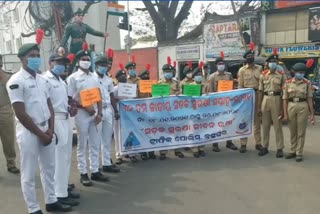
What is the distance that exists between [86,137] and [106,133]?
65 centimetres

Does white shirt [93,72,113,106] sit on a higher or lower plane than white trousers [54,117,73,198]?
higher

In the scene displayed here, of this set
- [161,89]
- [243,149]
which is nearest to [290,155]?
[243,149]

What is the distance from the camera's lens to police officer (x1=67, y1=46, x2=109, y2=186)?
18.2 ft

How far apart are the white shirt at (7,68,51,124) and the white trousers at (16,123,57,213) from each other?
0.17m

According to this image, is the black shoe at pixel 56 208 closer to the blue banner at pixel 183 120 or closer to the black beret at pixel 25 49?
the black beret at pixel 25 49

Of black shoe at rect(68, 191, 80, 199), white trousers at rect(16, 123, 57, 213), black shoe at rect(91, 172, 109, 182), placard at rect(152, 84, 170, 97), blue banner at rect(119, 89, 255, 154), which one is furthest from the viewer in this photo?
placard at rect(152, 84, 170, 97)

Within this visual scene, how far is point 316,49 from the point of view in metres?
14.2

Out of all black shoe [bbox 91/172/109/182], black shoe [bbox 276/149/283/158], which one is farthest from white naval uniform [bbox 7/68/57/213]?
black shoe [bbox 276/149/283/158]

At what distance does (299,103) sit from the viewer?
6652mm

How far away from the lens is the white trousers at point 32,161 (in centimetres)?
422

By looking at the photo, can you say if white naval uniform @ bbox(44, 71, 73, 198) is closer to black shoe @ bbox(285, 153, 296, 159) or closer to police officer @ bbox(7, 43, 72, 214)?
police officer @ bbox(7, 43, 72, 214)

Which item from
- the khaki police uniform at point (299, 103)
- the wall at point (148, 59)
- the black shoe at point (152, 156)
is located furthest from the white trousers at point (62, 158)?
the wall at point (148, 59)

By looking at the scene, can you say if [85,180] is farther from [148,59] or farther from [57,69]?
[148,59]

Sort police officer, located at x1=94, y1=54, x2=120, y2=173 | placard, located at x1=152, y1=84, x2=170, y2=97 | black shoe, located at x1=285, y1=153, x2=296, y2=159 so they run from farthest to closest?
placard, located at x1=152, y1=84, x2=170, y2=97
black shoe, located at x1=285, y1=153, x2=296, y2=159
police officer, located at x1=94, y1=54, x2=120, y2=173
